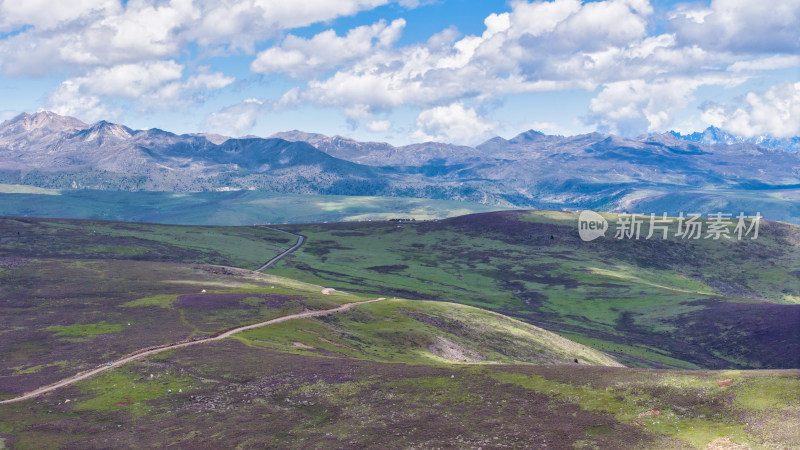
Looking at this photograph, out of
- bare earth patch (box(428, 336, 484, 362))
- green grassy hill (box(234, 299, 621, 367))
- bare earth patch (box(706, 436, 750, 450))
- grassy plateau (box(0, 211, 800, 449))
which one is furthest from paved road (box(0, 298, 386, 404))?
bare earth patch (box(706, 436, 750, 450))

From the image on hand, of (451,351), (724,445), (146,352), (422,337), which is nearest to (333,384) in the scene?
(146,352)

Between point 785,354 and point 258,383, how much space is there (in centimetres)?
12160

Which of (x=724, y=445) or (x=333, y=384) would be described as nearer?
(x=724, y=445)

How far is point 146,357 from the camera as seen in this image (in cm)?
7319

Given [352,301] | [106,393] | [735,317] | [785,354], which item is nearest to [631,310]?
[735,317]

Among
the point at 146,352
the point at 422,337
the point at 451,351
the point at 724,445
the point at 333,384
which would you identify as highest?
the point at 724,445

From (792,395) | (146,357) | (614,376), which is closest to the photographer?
(792,395)

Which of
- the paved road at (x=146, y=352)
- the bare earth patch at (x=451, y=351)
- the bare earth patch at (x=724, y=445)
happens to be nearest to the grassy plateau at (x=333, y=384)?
the bare earth patch at (x=724, y=445)

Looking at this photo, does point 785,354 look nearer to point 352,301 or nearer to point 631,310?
point 631,310

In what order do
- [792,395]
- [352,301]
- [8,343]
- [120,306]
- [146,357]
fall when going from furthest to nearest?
[352,301]
[120,306]
[8,343]
[146,357]
[792,395]

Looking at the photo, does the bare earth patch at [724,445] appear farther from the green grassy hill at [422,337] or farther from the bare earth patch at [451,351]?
the bare earth patch at [451,351]

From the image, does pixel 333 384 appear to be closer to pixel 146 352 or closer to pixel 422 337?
pixel 146 352

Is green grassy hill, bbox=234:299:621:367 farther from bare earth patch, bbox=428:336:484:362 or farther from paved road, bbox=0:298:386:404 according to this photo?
paved road, bbox=0:298:386:404

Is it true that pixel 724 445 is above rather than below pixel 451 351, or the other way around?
above
